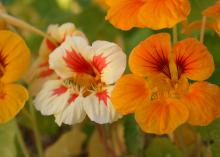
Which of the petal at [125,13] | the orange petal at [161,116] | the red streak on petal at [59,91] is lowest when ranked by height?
the orange petal at [161,116]

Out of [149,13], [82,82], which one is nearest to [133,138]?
[82,82]

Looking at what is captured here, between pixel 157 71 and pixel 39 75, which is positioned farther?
pixel 39 75

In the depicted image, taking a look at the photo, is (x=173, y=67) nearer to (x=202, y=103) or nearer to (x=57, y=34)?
(x=202, y=103)

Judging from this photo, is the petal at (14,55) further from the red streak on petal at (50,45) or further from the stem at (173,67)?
the stem at (173,67)

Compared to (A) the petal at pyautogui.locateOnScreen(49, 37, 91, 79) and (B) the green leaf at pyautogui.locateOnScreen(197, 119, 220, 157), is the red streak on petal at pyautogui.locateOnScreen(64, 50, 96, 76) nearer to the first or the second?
(A) the petal at pyautogui.locateOnScreen(49, 37, 91, 79)

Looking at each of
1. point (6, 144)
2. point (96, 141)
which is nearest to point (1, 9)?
point (6, 144)

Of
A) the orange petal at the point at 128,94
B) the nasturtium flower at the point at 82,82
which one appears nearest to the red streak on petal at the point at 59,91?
the nasturtium flower at the point at 82,82

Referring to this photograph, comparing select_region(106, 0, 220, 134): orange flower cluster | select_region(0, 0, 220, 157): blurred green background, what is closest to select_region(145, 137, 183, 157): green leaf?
select_region(0, 0, 220, 157): blurred green background
